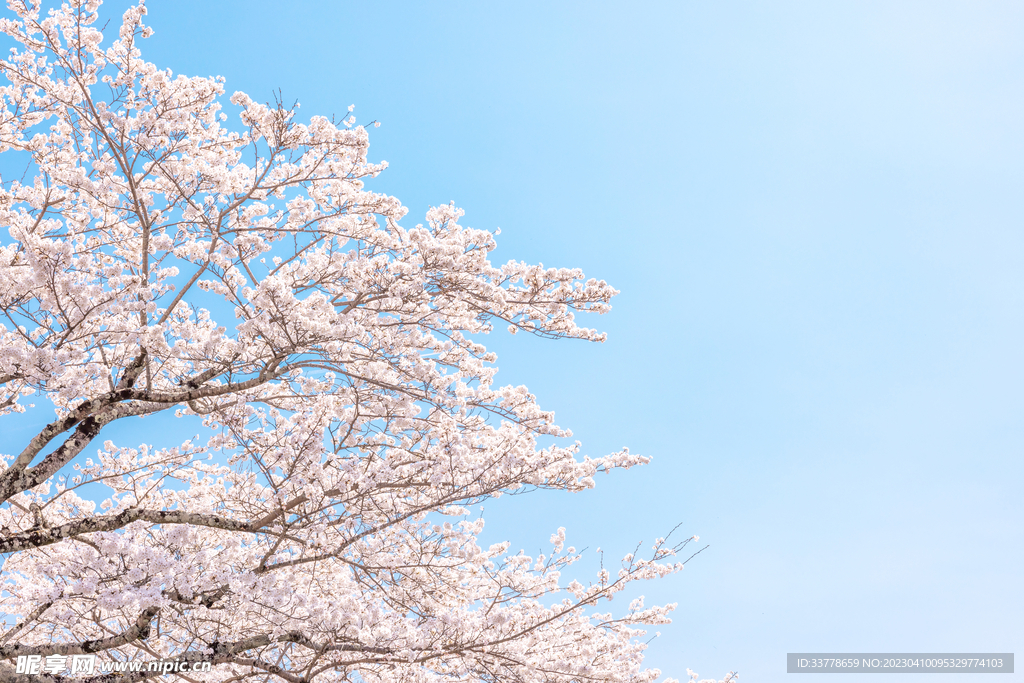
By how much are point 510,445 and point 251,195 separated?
3430 mm

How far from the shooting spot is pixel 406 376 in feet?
20.0

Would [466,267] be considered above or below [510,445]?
above

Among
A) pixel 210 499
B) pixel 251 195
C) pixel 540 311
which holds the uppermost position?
pixel 251 195

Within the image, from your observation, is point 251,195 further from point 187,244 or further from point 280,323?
point 280,323

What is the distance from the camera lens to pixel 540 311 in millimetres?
6570

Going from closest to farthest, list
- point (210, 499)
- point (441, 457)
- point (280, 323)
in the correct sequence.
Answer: point (280, 323) < point (441, 457) < point (210, 499)

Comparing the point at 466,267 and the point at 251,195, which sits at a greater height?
the point at 251,195

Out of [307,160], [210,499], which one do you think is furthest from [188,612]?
[307,160]

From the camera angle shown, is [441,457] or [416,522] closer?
[441,457]

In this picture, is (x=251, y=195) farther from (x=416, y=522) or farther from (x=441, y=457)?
(x=416, y=522)

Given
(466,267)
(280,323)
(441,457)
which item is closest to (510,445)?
(441,457)

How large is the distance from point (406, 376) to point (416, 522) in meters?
2.09

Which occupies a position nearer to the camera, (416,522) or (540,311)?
(540,311)

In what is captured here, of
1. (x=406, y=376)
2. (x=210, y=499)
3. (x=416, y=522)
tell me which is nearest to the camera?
(x=406, y=376)
